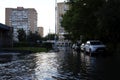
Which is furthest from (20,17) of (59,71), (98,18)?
(59,71)

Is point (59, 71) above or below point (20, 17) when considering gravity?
below

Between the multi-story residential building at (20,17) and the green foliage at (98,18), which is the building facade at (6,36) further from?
the multi-story residential building at (20,17)

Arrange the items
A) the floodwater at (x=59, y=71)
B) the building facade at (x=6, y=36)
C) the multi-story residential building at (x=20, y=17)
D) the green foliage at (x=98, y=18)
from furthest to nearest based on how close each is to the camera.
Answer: the multi-story residential building at (x=20, y=17) → the building facade at (x=6, y=36) → the green foliage at (x=98, y=18) → the floodwater at (x=59, y=71)

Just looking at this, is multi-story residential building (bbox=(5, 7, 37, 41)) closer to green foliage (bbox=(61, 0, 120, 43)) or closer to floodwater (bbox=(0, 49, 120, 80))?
green foliage (bbox=(61, 0, 120, 43))

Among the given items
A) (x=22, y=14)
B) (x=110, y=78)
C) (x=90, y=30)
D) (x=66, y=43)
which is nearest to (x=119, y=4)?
(x=90, y=30)

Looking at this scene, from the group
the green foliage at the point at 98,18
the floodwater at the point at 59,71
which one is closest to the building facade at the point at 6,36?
the green foliage at the point at 98,18

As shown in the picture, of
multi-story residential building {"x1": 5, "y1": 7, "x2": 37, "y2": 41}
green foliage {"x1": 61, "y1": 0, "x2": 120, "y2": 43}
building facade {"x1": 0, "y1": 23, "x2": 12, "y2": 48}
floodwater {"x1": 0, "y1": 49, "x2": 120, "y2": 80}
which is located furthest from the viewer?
multi-story residential building {"x1": 5, "y1": 7, "x2": 37, "y2": 41}

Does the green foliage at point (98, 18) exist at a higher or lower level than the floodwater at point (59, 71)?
higher

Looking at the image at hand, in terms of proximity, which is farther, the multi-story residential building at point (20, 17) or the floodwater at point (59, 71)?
the multi-story residential building at point (20, 17)

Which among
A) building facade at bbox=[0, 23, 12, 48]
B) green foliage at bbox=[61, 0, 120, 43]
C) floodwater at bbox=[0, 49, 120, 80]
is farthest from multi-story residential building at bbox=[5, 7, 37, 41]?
floodwater at bbox=[0, 49, 120, 80]

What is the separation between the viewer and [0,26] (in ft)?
226

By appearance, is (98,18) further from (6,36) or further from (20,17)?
(20,17)

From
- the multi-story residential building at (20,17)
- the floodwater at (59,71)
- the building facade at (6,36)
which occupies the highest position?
the multi-story residential building at (20,17)

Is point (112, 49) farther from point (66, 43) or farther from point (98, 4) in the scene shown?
point (66, 43)
